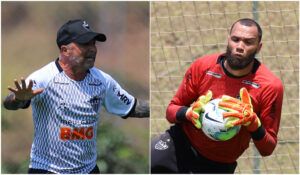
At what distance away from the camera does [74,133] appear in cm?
376

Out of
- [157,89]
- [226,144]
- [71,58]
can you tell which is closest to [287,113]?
[157,89]

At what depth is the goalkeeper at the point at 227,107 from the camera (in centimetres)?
369

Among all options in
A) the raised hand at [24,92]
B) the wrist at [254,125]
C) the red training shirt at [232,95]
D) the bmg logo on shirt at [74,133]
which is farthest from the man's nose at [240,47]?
the raised hand at [24,92]

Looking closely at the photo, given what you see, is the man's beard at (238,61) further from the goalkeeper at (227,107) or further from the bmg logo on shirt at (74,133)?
the bmg logo on shirt at (74,133)

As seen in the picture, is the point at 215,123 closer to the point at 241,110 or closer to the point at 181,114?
the point at 241,110

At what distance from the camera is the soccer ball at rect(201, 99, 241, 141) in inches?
142

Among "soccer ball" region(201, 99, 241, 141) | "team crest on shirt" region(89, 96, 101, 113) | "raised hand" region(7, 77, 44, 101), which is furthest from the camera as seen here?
"team crest on shirt" region(89, 96, 101, 113)

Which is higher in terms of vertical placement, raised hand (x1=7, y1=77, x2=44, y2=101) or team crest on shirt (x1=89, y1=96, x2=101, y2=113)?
raised hand (x1=7, y1=77, x2=44, y2=101)

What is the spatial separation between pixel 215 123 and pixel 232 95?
0.28m

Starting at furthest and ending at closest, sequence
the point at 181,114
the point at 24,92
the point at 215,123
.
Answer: the point at 181,114
the point at 215,123
the point at 24,92

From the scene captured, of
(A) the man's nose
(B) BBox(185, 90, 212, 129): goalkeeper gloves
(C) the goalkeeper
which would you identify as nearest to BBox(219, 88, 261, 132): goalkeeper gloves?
(C) the goalkeeper

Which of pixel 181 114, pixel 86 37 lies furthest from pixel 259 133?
pixel 86 37

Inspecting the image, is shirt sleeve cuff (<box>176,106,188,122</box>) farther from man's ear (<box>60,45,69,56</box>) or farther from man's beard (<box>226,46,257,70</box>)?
man's ear (<box>60,45,69,56</box>)

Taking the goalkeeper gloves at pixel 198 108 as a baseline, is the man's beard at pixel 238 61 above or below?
above
